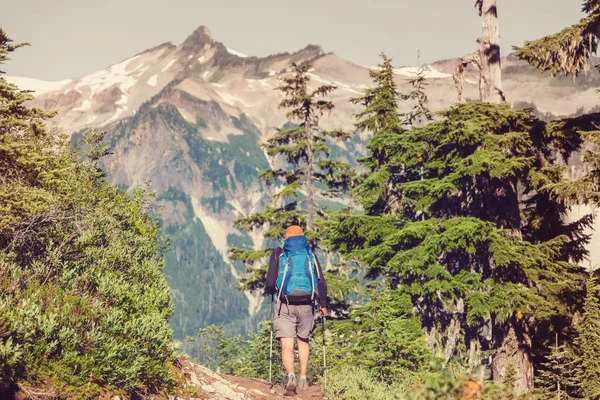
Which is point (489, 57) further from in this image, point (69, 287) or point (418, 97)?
point (69, 287)

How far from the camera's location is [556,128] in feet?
44.1

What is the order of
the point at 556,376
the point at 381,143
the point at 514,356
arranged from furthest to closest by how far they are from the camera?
the point at 381,143, the point at 514,356, the point at 556,376

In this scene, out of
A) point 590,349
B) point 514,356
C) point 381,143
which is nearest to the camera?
point 590,349

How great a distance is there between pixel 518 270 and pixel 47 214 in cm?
1091

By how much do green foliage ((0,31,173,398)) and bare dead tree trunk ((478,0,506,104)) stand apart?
32.6ft

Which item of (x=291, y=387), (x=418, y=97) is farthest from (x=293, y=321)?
(x=418, y=97)

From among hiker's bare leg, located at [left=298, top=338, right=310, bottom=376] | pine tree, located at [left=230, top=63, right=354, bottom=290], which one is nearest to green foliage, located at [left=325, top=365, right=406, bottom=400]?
hiker's bare leg, located at [left=298, top=338, right=310, bottom=376]

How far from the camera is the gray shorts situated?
7848 millimetres

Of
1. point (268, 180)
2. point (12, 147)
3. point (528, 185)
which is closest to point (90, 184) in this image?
point (12, 147)

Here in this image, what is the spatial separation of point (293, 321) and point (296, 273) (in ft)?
2.37

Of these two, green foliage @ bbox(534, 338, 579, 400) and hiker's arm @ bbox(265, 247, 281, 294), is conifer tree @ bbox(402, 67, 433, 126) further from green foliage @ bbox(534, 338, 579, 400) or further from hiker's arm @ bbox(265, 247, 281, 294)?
hiker's arm @ bbox(265, 247, 281, 294)

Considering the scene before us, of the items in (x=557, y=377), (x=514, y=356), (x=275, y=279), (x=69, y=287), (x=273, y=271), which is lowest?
(x=514, y=356)

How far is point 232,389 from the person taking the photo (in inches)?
318

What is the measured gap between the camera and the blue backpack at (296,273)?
771 cm
